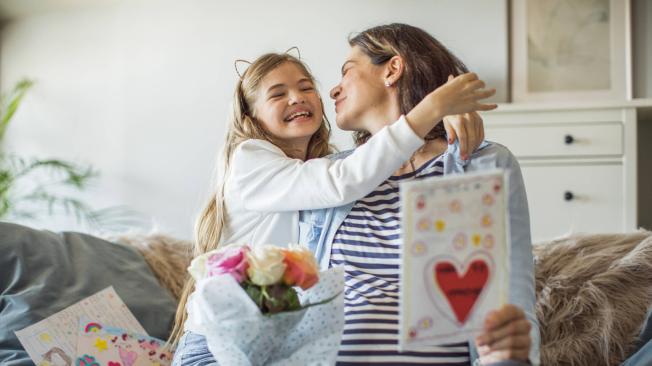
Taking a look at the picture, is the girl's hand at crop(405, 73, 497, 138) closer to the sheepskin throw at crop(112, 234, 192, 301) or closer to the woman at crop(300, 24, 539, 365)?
the woman at crop(300, 24, 539, 365)

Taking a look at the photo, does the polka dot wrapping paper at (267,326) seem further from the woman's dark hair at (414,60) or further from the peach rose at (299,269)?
the woman's dark hair at (414,60)

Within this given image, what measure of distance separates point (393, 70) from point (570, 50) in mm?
2328

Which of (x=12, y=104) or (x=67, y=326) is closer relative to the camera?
(x=67, y=326)

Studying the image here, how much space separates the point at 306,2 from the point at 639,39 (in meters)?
1.79

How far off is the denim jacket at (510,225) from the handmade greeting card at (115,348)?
542 mm

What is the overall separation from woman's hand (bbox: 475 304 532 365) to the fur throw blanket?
0.67 meters

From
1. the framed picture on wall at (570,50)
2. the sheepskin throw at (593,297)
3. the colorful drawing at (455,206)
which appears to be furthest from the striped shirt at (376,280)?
the framed picture on wall at (570,50)

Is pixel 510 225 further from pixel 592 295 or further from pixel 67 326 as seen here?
pixel 67 326

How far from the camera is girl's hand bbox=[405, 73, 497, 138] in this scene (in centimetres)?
125

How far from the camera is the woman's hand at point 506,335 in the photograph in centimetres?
98

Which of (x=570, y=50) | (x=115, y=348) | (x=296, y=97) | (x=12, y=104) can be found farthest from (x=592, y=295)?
(x=12, y=104)

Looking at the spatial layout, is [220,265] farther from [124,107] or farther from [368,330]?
[124,107]

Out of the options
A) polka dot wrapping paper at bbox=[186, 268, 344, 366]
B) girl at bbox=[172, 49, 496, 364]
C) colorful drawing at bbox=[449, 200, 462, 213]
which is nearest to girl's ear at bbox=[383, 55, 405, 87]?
girl at bbox=[172, 49, 496, 364]

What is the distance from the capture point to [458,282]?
3.10 feet
